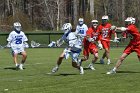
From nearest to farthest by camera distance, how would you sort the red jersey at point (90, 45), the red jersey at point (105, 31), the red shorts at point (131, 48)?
the red shorts at point (131, 48), the red jersey at point (90, 45), the red jersey at point (105, 31)

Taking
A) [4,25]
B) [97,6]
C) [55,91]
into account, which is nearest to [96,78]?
[55,91]

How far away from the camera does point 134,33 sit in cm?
1741

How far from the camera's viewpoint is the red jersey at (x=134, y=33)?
1731 cm

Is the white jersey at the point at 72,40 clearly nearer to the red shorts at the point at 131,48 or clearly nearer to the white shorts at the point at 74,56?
the white shorts at the point at 74,56

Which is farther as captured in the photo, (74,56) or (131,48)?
(131,48)

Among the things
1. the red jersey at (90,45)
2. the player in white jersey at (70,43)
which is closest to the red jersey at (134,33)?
the player in white jersey at (70,43)

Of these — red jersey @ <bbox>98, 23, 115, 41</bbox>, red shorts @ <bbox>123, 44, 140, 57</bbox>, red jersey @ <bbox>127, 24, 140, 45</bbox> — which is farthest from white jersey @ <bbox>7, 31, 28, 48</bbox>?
red jersey @ <bbox>127, 24, 140, 45</bbox>

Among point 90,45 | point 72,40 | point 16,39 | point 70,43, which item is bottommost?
point 90,45

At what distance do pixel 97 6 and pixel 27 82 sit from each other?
75580 millimetres

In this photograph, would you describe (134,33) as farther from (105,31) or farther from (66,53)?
(105,31)

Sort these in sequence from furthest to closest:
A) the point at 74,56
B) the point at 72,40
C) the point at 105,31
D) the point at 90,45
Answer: the point at 105,31 < the point at 90,45 < the point at 74,56 < the point at 72,40

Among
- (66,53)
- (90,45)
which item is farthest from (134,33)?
(90,45)

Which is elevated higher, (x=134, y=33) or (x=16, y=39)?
(x=134, y=33)

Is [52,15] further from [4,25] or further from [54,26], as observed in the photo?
[4,25]
